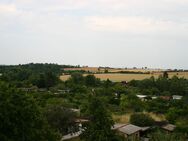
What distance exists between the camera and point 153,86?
8194 cm

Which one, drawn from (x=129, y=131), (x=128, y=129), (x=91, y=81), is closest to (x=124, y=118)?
(x=128, y=129)

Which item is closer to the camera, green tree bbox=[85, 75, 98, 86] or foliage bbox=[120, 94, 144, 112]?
foliage bbox=[120, 94, 144, 112]

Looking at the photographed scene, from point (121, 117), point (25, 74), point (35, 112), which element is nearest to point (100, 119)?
point (35, 112)

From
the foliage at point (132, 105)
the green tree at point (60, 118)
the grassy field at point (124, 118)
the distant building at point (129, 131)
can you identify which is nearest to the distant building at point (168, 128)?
the distant building at point (129, 131)

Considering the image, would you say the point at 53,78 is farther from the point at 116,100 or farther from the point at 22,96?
the point at 22,96

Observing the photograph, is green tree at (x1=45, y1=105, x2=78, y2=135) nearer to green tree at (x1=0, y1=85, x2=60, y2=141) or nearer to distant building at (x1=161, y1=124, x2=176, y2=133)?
distant building at (x1=161, y1=124, x2=176, y2=133)

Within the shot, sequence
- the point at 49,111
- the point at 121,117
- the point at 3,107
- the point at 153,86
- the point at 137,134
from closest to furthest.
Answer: the point at 3,107, the point at 49,111, the point at 137,134, the point at 121,117, the point at 153,86

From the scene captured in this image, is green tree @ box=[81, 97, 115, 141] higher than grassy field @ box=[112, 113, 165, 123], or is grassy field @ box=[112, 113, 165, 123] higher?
green tree @ box=[81, 97, 115, 141]

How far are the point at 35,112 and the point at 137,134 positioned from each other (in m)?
16.8

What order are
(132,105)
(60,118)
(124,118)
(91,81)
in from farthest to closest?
Result: (91,81) < (132,105) < (124,118) < (60,118)

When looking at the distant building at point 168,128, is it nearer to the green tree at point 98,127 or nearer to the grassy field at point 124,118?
the grassy field at point 124,118

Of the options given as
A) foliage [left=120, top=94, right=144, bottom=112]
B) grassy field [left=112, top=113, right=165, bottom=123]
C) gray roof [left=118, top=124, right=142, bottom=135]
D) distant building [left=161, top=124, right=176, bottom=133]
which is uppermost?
foliage [left=120, top=94, right=144, bottom=112]

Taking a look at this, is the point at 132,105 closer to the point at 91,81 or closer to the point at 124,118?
the point at 124,118

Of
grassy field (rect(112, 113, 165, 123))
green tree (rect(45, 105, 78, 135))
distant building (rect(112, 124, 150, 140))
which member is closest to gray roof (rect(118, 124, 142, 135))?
distant building (rect(112, 124, 150, 140))
